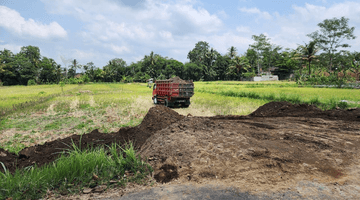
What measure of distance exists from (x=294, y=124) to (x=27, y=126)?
9.99 meters

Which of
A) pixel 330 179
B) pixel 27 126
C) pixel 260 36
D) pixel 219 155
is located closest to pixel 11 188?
pixel 219 155

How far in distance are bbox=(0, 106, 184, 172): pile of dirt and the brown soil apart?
2cm

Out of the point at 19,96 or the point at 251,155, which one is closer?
the point at 251,155

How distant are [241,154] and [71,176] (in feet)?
10.3

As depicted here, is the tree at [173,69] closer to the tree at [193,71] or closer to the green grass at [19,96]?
the tree at [193,71]

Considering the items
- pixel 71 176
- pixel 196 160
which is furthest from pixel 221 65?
A: pixel 71 176

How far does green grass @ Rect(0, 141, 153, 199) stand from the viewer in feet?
10.0

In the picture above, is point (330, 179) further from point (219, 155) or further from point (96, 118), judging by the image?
point (96, 118)

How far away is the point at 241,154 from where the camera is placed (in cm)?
413

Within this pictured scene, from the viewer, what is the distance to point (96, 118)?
9.65 metres

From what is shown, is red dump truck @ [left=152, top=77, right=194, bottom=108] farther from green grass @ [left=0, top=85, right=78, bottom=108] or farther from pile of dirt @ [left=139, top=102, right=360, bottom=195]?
green grass @ [left=0, top=85, right=78, bottom=108]

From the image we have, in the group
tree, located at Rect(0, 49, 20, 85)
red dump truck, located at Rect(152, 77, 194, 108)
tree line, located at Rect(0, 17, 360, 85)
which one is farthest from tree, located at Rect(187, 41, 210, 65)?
red dump truck, located at Rect(152, 77, 194, 108)

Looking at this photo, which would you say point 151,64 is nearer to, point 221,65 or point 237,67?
point 221,65

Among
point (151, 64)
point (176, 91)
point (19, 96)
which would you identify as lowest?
point (19, 96)
